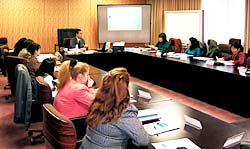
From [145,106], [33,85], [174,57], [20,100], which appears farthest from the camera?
[174,57]

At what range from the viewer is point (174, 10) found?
32.4 ft

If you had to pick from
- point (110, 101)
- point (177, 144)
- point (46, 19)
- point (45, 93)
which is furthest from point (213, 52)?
point (46, 19)

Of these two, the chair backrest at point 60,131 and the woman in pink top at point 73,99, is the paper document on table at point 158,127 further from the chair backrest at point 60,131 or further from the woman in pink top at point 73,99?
the woman in pink top at point 73,99

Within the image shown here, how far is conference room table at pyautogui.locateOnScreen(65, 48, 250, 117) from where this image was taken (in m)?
4.79

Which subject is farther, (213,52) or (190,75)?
(213,52)

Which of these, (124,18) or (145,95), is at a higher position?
(124,18)

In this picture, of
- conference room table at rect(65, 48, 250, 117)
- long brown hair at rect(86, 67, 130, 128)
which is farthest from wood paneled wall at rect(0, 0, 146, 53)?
long brown hair at rect(86, 67, 130, 128)

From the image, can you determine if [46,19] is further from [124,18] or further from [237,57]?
[237,57]

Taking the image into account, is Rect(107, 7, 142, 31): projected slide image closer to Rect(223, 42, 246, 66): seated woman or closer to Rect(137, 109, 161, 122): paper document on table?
Rect(223, 42, 246, 66): seated woman

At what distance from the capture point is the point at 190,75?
5.82 m

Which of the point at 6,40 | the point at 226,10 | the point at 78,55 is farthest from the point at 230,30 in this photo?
the point at 6,40

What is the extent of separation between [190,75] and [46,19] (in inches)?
237

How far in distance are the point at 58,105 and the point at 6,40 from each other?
7022 mm

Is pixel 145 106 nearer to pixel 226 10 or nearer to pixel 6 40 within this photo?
pixel 226 10
